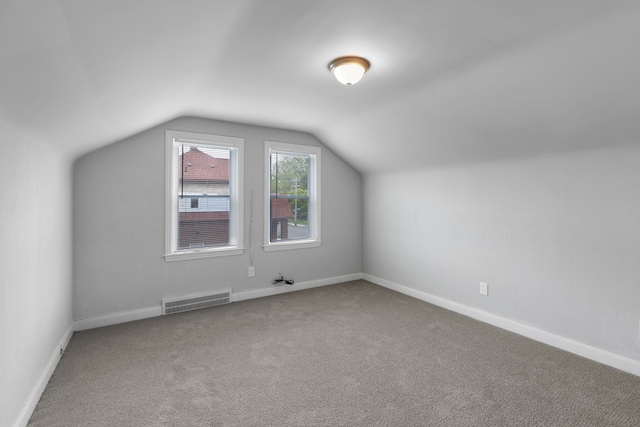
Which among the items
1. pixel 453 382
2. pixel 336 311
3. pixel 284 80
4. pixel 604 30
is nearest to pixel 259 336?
pixel 336 311

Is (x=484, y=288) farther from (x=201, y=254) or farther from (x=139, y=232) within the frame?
(x=139, y=232)

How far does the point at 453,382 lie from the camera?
7.76 feet

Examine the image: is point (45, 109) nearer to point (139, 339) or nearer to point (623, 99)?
point (139, 339)

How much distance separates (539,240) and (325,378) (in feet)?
7.69

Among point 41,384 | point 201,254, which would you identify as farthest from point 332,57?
point 41,384

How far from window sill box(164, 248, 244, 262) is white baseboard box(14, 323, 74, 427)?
1.14 m

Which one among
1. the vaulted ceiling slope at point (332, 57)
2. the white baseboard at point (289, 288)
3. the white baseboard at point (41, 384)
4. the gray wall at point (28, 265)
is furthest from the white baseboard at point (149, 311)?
the vaulted ceiling slope at point (332, 57)

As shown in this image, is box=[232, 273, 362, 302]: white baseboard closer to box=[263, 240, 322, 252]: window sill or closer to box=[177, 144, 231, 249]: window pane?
box=[263, 240, 322, 252]: window sill

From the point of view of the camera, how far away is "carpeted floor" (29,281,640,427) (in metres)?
2.01

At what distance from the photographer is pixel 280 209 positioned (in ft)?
15.4

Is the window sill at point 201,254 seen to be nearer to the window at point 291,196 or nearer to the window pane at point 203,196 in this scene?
the window pane at point 203,196

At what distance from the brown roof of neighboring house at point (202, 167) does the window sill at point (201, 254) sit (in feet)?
2.90

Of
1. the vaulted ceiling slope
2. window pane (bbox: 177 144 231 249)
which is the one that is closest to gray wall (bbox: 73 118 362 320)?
window pane (bbox: 177 144 231 249)

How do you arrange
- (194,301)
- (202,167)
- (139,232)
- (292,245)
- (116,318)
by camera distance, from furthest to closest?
1. (292,245)
2. (202,167)
3. (194,301)
4. (139,232)
5. (116,318)
